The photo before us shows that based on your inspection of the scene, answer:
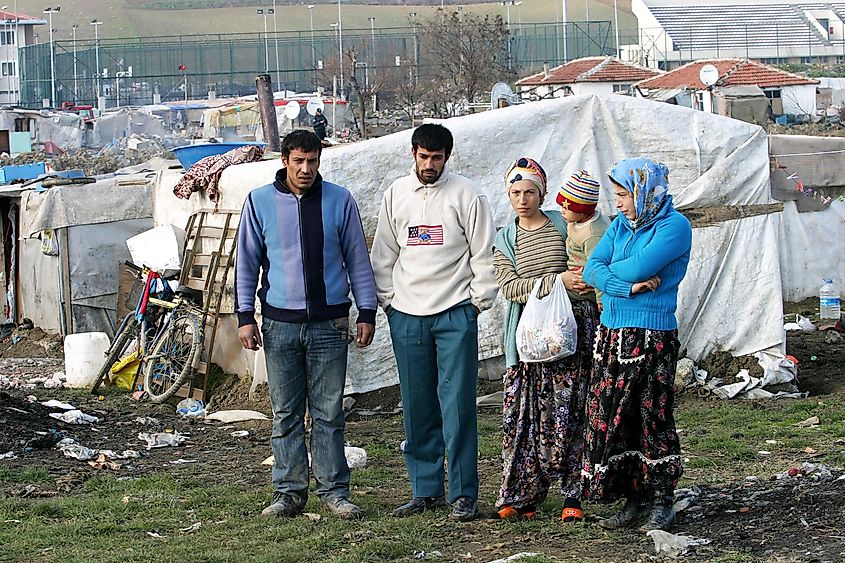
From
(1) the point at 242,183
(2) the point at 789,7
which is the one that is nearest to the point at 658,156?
(1) the point at 242,183

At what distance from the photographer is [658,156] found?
10086mm

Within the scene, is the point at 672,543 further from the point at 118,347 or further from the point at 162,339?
the point at 118,347

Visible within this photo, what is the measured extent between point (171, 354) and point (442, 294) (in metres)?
5.50

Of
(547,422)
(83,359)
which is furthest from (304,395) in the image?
(83,359)

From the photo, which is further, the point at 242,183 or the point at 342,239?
the point at 242,183

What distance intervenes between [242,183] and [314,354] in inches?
182

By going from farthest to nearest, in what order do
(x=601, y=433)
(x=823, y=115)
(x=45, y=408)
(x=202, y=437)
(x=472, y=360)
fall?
1. (x=823, y=115)
2. (x=45, y=408)
3. (x=202, y=437)
4. (x=472, y=360)
5. (x=601, y=433)

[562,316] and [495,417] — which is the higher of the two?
[562,316]

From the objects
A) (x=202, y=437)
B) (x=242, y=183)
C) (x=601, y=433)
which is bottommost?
(x=202, y=437)

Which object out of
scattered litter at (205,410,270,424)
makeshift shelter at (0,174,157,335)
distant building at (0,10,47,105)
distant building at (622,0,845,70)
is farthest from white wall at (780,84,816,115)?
distant building at (0,10,47,105)

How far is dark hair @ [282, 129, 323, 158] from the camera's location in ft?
18.9

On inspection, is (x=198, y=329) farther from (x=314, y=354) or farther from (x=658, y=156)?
(x=314, y=354)

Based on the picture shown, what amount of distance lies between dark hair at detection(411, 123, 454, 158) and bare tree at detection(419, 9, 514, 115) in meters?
35.8

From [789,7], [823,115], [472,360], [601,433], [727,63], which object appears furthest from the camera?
[789,7]
